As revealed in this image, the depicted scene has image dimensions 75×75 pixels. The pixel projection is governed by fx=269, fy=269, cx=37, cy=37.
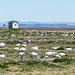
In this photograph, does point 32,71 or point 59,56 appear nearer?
point 32,71

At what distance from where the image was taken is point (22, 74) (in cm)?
1880

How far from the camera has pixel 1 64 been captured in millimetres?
22766

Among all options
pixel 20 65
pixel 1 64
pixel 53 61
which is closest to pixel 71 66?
pixel 53 61

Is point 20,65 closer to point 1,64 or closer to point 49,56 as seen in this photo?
point 1,64

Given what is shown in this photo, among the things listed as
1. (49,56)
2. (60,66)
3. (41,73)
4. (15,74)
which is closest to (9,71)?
(15,74)

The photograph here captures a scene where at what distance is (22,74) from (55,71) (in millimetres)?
2662

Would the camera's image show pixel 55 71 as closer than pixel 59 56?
Yes

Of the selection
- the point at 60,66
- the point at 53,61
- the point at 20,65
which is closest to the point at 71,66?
the point at 60,66

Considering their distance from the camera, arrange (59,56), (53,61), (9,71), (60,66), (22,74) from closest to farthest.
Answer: (22,74) < (9,71) < (60,66) < (53,61) < (59,56)

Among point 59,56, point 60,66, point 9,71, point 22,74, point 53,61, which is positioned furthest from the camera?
point 59,56

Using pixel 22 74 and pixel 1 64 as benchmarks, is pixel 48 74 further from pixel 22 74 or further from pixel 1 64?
pixel 1 64

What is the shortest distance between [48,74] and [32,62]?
4.60 metres

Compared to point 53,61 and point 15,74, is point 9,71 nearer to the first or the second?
point 15,74

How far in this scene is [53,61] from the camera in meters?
24.3
